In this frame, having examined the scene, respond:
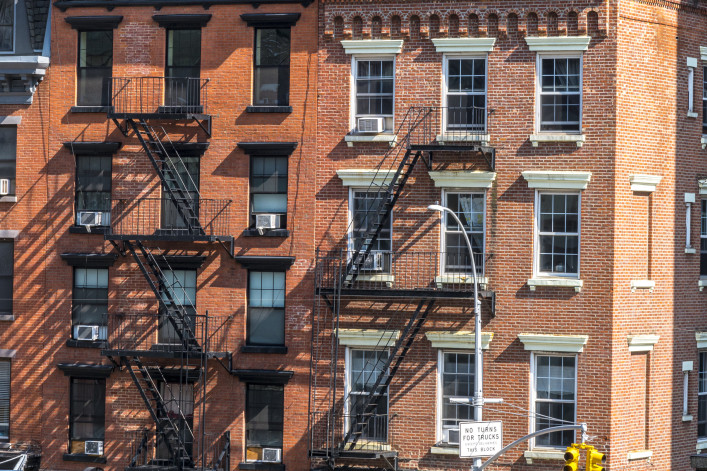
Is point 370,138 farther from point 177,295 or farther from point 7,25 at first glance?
point 7,25

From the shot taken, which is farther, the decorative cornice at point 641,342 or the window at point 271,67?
the window at point 271,67

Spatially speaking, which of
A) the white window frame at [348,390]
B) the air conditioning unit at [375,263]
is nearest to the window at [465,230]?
the air conditioning unit at [375,263]

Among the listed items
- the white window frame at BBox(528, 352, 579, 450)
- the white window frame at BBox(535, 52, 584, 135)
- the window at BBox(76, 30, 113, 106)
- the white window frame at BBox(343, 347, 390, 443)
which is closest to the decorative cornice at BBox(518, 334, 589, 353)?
the white window frame at BBox(528, 352, 579, 450)

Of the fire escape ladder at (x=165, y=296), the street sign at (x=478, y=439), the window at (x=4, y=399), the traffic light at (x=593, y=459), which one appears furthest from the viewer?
the window at (x=4, y=399)

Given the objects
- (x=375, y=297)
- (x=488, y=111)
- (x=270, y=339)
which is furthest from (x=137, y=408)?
(x=488, y=111)

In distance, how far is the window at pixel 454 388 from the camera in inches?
1174

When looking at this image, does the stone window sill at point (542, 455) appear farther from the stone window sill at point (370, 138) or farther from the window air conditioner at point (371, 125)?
the window air conditioner at point (371, 125)

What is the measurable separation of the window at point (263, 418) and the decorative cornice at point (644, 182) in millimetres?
10487

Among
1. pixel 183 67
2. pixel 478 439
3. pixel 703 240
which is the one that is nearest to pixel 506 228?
pixel 703 240

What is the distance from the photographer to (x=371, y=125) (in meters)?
30.3

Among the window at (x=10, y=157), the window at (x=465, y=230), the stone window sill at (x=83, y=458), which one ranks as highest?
the window at (x=10, y=157)

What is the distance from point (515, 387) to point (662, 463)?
14.9 ft

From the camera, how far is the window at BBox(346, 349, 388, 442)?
99.0 feet

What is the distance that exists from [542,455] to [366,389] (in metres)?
4.75
